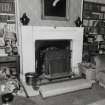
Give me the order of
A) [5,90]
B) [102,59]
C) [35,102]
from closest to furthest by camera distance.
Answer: [35,102], [5,90], [102,59]

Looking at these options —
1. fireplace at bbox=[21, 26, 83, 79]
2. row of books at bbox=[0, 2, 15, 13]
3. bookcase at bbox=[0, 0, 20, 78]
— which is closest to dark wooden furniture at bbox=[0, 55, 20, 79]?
bookcase at bbox=[0, 0, 20, 78]

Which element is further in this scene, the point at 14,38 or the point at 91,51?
the point at 91,51

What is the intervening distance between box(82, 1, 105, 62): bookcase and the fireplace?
1.88 ft

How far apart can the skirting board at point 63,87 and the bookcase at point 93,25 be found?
1230 mm

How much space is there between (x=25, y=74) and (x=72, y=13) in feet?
6.36

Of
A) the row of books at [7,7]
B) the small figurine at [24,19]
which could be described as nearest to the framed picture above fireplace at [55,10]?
the small figurine at [24,19]

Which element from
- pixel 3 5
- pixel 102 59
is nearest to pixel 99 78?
pixel 102 59

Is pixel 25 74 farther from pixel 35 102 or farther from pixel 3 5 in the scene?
pixel 3 5

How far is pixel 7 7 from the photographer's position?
3.15 metres

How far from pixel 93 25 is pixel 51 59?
6.01 ft

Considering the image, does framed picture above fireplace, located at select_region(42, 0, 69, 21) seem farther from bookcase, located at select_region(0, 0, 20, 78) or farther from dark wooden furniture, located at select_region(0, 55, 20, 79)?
dark wooden furniture, located at select_region(0, 55, 20, 79)

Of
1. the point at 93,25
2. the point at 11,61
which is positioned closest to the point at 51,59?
the point at 11,61

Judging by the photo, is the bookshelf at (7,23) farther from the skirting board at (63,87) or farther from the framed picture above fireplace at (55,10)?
the skirting board at (63,87)

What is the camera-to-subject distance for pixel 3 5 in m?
3.12
